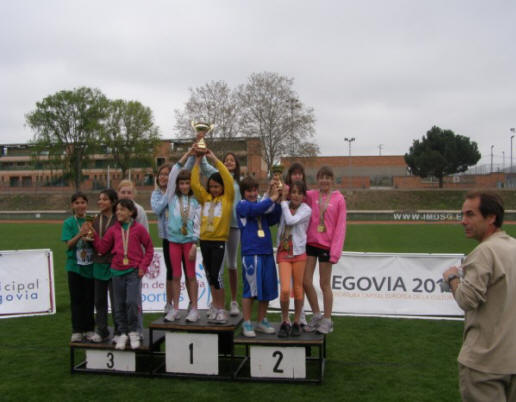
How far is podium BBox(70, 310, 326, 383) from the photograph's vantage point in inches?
197

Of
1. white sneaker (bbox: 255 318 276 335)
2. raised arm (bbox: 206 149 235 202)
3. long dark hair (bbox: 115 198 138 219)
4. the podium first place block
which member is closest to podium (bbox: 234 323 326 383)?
white sneaker (bbox: 255 318 276 335)

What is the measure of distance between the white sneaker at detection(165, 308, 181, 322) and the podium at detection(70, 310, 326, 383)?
0.22ft

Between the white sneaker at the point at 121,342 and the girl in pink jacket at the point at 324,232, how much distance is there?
6.84 ft

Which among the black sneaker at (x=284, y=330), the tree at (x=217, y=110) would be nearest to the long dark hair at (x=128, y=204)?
the black sneaker at (x=284, y=330)

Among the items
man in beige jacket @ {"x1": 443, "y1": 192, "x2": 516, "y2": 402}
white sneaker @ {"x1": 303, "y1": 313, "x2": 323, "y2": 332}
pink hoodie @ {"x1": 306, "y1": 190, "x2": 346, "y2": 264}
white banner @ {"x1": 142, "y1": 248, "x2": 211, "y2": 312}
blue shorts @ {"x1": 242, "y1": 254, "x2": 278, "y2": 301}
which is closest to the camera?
man in beige jacket @ {"x1": 443, "y1": 192, "x2": 516, "y2": 402}

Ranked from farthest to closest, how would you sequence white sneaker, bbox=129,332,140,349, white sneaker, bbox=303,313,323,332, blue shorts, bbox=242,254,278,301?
white sneaker, bbox=303,313,323,332, white sneaker, bbox=129,332,140,349, blue shorts, bbox=242,254,278,301

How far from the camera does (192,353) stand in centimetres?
521

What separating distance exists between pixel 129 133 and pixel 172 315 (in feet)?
194

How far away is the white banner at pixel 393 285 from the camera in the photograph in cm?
777

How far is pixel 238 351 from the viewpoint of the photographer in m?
6.21

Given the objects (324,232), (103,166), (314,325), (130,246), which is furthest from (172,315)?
(103,166)

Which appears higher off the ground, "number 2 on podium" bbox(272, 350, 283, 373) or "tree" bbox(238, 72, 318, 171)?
"tree" bbox(238, 72, 318, 171)

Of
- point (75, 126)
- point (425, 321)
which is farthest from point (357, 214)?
point (75, 126)

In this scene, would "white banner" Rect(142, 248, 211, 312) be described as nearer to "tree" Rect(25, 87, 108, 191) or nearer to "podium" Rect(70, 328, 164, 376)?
"podium" Rect(70, 328, 164, 376)
